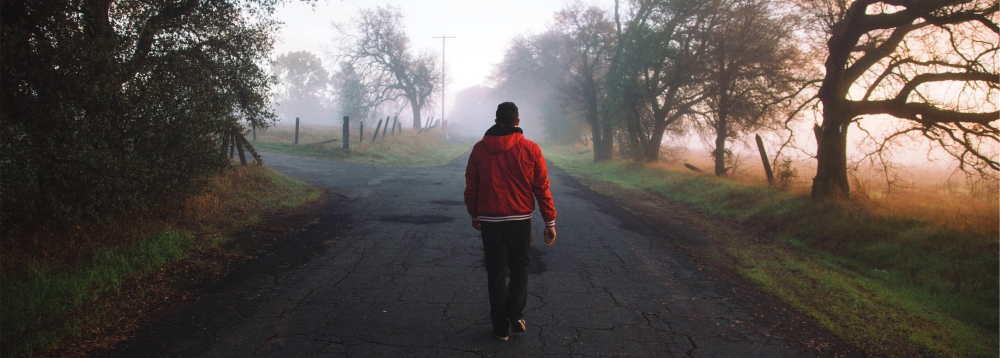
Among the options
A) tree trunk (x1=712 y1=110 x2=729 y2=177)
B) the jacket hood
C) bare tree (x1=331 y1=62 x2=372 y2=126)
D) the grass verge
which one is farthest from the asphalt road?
bare tree (x1=331 y1=62 x2=372 y2=126)

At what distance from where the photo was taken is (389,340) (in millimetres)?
3977

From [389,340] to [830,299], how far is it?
4.63m

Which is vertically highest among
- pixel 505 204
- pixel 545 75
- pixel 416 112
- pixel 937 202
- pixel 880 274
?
pixel 545 75

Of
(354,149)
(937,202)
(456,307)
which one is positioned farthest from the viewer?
(354,149)

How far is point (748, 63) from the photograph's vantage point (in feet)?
55.8

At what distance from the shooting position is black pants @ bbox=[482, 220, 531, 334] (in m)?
4.08

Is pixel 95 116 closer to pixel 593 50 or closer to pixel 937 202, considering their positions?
pixel 937 202

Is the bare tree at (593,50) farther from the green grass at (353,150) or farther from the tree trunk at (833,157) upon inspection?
the tree trunk at (833,157)

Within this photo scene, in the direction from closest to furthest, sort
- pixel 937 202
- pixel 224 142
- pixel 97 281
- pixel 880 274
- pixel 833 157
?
pixel 97 281
pixel 880 274
pixel 224 142
pixel 937 202
pixel 833 157

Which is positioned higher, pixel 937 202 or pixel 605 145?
pixel 605 145

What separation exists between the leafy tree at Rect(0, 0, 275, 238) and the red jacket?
14.0 ft

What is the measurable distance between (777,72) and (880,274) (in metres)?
11.1

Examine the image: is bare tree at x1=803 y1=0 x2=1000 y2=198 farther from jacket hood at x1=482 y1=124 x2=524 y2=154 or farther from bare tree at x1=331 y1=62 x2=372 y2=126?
bare tree at x1=331 y1=62 x2=372 y2=126

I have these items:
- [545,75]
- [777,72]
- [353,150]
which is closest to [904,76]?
[777,72]
